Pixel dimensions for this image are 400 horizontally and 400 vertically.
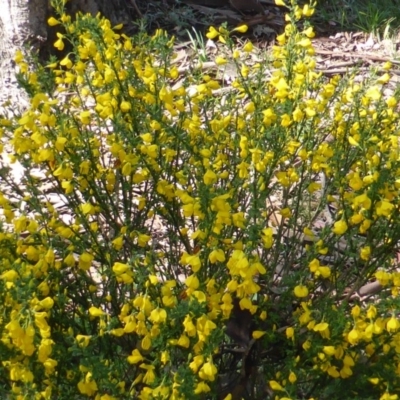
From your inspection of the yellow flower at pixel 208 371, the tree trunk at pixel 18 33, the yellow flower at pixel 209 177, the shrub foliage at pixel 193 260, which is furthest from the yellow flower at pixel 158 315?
the tree trunk at pixel 18 33

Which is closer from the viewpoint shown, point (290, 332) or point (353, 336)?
point (353, 336)

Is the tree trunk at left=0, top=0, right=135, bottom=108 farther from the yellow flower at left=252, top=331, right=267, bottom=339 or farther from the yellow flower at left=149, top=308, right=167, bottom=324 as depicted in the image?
the yellow flower at left=149, top=308, right=167, bottom=324

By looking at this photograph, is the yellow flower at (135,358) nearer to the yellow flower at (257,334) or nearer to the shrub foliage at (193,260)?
the shrub foliage at (193,260)

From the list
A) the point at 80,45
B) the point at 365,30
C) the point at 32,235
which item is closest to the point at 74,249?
the point at 32,235

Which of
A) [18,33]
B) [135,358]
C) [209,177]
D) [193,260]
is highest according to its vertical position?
[209,177]

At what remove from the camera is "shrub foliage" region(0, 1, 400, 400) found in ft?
6.73

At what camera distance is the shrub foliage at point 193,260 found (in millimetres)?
2051

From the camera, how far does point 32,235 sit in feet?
7.64

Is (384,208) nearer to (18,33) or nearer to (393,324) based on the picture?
(393,324)

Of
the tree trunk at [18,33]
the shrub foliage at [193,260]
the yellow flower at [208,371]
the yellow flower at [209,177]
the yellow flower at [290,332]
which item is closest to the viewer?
the yellow flower at [208,371]

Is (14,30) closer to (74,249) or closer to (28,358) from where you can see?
(74,249)

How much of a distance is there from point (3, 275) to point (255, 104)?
1038 mm

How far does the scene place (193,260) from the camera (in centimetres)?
209

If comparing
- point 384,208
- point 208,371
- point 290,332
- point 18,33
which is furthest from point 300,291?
point 18,33
